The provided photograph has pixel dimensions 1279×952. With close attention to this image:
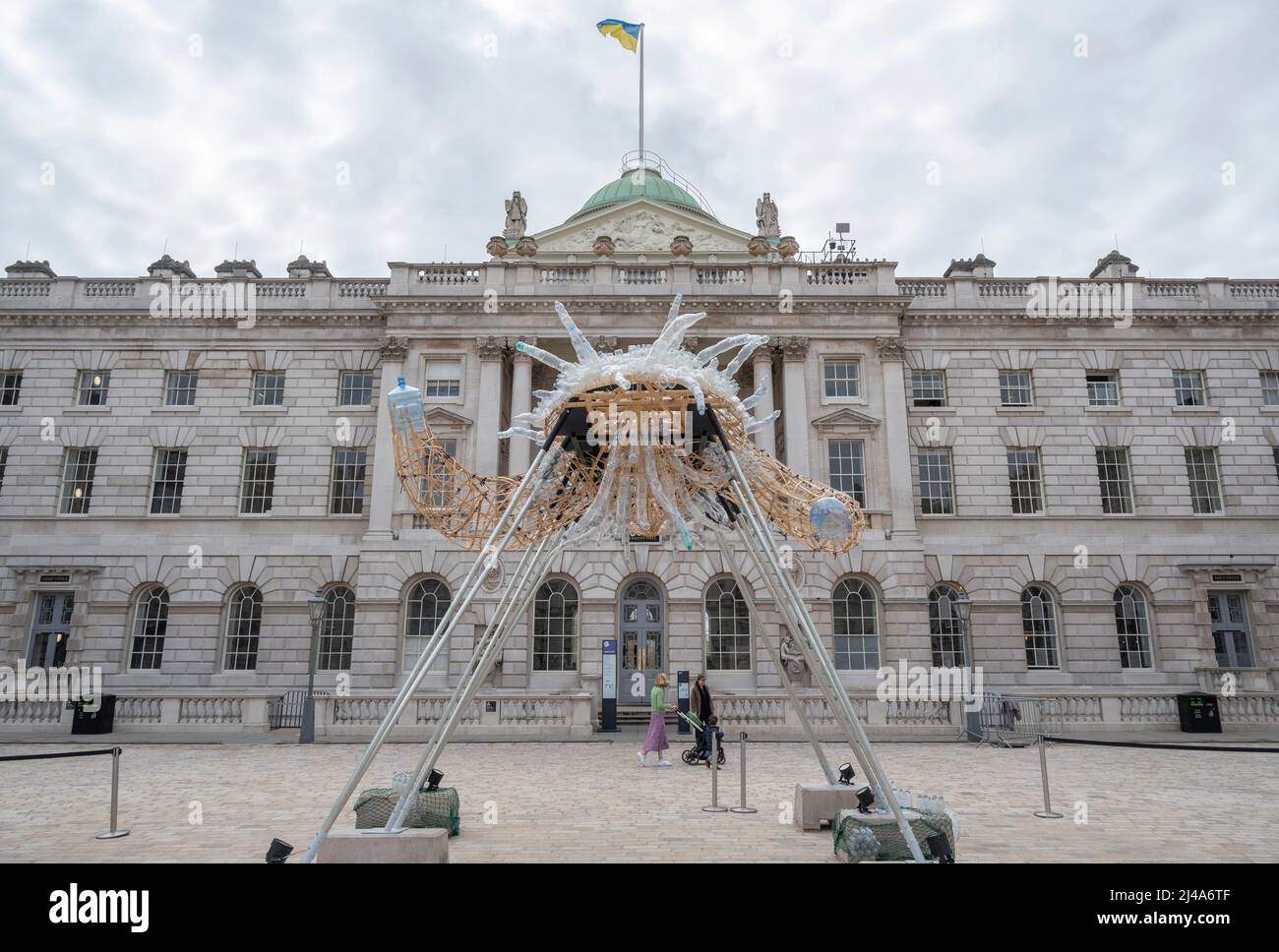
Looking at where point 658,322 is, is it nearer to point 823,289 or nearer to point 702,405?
point 823,289

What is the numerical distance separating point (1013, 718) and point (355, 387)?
2361 centimetres

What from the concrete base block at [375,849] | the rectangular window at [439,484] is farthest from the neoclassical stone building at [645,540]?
the concrete base block at [375,849]

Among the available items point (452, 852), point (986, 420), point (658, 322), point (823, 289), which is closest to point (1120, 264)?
point (986, 420)

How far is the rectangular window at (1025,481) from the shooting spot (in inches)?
1042

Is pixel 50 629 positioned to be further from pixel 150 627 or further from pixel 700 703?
pixel 700 703

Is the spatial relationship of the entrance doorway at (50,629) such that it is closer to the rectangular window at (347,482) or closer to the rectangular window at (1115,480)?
the rectangular window at (347,482)

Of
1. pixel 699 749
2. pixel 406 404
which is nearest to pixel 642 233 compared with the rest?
pixel 699 749

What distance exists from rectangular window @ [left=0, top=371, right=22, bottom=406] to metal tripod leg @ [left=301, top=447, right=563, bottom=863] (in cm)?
2829

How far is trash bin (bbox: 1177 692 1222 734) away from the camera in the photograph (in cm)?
1981

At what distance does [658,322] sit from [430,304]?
796 centimetres

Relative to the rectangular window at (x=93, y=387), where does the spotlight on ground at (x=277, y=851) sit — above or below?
below

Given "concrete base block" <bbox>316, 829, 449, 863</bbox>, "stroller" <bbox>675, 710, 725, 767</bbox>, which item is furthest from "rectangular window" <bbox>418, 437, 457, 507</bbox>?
"stroller" <bbox>675, 710, 725, 767</bbox>

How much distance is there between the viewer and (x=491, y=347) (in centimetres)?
2641

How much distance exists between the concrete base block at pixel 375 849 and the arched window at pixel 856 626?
783 inches
